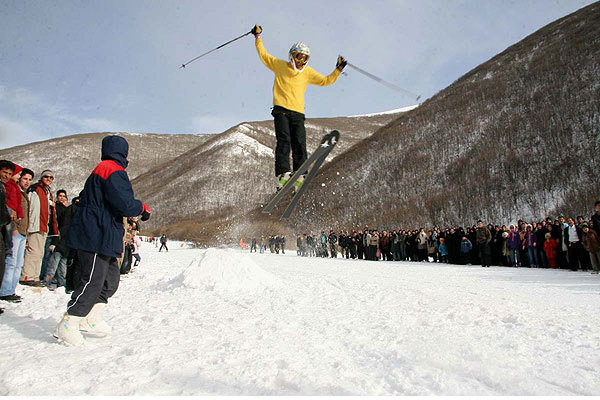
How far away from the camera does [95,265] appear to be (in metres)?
3.36

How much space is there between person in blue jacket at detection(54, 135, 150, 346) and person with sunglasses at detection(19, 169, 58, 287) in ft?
11.4

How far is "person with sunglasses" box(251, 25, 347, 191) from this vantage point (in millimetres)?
5684

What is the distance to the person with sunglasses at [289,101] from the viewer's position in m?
5.68

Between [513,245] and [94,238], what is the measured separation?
1500cm

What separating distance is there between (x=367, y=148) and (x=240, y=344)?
171 feet

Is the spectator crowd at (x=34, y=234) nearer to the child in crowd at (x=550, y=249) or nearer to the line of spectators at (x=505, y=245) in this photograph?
the line of spectators at (x=505, y=245)

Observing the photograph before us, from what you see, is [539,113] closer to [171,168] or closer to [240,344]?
[240,344]

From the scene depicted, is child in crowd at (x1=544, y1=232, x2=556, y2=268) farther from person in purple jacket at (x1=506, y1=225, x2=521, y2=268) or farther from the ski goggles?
the ski goggles

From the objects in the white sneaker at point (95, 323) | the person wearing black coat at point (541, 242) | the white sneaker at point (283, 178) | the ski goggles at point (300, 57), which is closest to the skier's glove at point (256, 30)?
the ski goggles at point (300, 57)

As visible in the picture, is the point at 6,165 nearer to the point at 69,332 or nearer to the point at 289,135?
the point at 69,332

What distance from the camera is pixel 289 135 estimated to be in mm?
5750

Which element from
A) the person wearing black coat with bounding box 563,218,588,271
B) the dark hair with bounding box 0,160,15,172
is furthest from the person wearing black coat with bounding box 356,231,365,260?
the dark hair with bounding box 0,160,15,172

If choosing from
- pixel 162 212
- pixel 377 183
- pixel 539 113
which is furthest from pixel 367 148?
pixel 162 212

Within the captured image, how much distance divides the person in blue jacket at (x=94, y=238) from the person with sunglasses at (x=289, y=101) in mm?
2730
